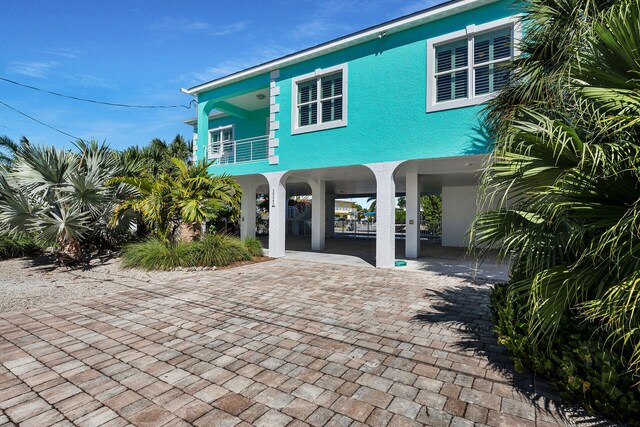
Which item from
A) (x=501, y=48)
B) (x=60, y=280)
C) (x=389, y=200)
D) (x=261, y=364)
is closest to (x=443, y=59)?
(x=501, y=48)

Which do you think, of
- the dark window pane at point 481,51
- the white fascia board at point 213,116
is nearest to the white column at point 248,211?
the white fascia board at point 213,116

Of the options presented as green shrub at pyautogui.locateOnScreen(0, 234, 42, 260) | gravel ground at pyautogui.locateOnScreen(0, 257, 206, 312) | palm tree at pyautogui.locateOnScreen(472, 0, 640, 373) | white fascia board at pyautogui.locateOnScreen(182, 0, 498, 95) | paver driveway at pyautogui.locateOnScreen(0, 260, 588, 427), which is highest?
white fascia board at pyautogui.locateOnScreen(182, 0, 498, 95)

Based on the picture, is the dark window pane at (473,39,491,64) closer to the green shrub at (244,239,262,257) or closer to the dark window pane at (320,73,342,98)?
the dark window pane at (320,73,342,98)

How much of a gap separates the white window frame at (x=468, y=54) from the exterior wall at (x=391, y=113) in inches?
5.8

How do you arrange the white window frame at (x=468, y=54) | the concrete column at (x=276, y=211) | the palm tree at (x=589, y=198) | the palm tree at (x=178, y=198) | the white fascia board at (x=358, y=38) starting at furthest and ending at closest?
the concrete column at (x=276, y=211)
the palm tree at (x=178, y=198)
the white fascia board at (x=358, y=38)
the white window frame at (x=468, y=54)
the palm tree at (x=589, y=198)

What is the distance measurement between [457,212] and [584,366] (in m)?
15.3

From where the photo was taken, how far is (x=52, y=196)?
9.91 metres

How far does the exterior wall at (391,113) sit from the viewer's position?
8.85m

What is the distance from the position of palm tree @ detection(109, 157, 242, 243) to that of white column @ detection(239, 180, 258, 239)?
5083 mm

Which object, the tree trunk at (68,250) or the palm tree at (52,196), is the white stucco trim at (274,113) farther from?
the tree trunk at (68,250)

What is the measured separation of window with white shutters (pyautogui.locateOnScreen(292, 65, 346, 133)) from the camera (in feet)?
36.4

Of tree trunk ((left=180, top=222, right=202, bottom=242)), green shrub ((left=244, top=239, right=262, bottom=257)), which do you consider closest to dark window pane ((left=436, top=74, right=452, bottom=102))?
green shrub ((left=244, top=239, right=262, bottom=257))

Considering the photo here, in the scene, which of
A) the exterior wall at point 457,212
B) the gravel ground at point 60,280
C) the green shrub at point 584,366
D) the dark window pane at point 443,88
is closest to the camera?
the green shrub at point 584,366

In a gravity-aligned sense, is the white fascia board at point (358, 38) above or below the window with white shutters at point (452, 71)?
above
